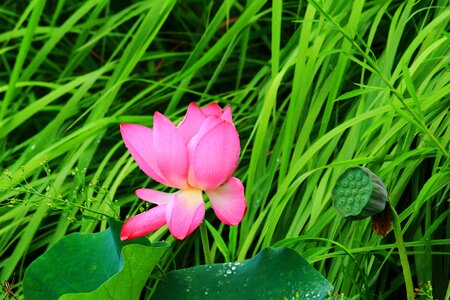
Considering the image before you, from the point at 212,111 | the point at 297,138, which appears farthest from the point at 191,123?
the point at 297,138

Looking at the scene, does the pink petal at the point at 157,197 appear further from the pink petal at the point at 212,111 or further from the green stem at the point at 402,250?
the green stem at the point at 402,250

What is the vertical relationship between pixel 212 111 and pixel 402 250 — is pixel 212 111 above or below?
above

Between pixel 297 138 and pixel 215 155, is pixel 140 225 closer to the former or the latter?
pixel 215 155

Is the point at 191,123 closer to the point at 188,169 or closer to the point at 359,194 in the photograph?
the point at 188,169

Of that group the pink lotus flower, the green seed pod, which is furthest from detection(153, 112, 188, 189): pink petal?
the green seed pod

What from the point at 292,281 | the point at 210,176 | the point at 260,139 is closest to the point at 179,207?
the point at 210,176

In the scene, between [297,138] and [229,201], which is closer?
[229,201]
